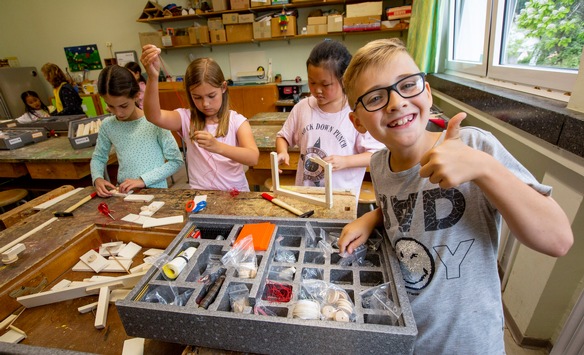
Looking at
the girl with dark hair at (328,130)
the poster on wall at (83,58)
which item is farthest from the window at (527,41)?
the poster on wall at (83,58)

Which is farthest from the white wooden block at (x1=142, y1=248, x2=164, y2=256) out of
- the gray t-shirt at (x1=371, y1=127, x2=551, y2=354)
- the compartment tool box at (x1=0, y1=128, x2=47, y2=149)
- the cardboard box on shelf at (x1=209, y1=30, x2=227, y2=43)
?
the cardboard box on shelf at (x1=209, y1=30, x2=227, y2=43)

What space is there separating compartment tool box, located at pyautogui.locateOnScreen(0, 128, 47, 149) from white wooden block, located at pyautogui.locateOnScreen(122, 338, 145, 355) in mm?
3037

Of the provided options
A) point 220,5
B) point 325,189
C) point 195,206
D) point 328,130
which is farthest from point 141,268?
point 220,5

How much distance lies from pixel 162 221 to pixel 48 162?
6.67 feet

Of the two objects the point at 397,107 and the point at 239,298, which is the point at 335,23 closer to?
the point at 397,107

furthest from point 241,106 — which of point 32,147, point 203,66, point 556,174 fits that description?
point 556,174

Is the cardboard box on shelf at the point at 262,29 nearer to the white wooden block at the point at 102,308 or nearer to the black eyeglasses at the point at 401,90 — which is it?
the black eyeglasses at the point at 401,90

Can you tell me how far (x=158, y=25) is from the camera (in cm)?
554

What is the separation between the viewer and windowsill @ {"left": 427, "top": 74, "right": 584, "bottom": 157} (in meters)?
1.03

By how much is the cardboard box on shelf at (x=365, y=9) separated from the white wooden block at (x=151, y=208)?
427 centimetres

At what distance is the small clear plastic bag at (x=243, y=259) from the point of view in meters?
0.79

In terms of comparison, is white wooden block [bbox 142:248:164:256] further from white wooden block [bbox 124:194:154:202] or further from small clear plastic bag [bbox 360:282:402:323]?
small clear plastic bag [bbox 360:282:402:323]

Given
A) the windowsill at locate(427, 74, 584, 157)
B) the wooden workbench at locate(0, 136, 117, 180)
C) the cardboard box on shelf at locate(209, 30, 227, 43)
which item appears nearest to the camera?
the windowsill at locate(427, 74, 584, 157)

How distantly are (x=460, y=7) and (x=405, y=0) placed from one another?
149 cm
